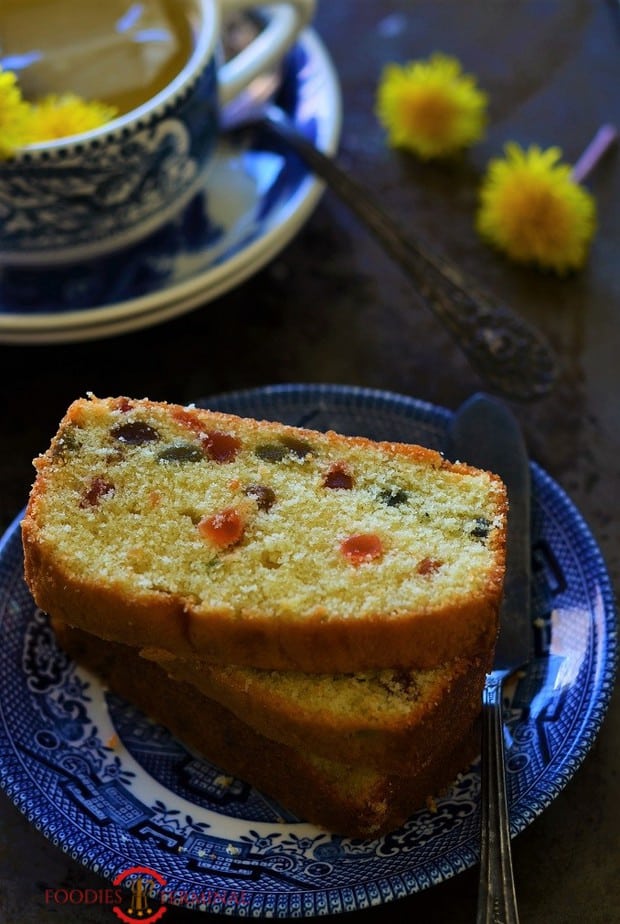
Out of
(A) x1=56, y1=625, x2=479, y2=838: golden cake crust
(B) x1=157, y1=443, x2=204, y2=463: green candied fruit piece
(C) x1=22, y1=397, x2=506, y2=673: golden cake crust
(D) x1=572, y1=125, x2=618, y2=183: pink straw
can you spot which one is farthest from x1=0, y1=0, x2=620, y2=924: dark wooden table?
(B) x1=157, y1=443, x2=204, y2=463: green candied fruit piece

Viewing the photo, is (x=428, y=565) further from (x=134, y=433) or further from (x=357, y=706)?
(x=134, y=433)

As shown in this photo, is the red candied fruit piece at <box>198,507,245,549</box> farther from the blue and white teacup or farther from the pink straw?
the pink straw

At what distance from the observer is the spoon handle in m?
1.98

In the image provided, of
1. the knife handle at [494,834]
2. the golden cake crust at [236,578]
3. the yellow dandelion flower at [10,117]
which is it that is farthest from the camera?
the yellow dandelion flower at [10,117]

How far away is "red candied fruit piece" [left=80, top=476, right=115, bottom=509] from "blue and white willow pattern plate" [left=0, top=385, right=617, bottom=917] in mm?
240

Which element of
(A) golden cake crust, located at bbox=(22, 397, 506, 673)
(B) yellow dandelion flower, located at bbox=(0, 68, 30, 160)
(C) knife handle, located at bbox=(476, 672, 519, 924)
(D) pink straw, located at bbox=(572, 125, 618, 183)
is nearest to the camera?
(C) knife handle, located at bbox=(476, 672, 519, 924)

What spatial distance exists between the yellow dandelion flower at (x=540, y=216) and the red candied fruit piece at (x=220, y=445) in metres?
0.98

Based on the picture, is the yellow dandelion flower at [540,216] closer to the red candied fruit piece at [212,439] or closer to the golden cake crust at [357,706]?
the red candied fruit piece at [212,439]

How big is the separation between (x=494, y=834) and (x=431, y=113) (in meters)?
1.74

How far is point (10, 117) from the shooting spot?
1.83 meters

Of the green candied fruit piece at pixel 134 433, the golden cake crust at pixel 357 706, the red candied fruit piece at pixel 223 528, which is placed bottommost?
the golden cake crust at pixel 357 706

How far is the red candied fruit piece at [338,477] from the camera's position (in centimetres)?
155

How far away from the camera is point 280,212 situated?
2.13m

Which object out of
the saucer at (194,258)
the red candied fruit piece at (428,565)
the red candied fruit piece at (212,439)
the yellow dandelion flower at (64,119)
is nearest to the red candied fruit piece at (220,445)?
the red candied fruit piece at (212,439)
